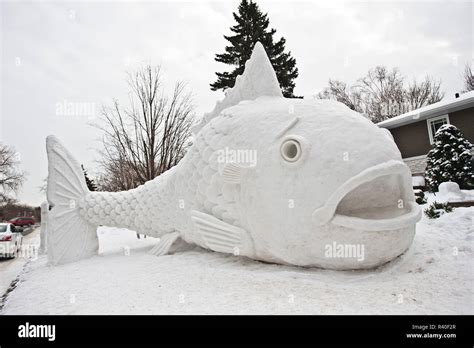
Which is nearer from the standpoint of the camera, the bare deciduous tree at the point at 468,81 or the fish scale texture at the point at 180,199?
the fish scale texture at the point at 180,199

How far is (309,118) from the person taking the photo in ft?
11.1

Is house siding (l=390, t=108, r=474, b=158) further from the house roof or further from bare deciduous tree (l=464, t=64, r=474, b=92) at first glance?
bare deciduous tree (l=464, t=64, r=474, b=92)

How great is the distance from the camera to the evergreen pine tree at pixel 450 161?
27.4ft

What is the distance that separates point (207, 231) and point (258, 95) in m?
2.19

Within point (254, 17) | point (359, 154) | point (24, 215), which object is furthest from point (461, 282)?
point (24, 215)

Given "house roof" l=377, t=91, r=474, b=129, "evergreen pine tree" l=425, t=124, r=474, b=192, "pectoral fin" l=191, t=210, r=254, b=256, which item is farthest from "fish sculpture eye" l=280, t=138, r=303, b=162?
"house roof" l=377, t=91, r=474, b=129

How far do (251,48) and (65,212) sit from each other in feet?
45.1

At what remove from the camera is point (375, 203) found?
122 inches

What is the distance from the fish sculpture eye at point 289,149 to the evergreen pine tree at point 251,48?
43.5 feet

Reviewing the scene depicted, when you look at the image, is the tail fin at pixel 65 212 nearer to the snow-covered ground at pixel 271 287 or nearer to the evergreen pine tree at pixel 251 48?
the snow-covered ground at pixel 271 287

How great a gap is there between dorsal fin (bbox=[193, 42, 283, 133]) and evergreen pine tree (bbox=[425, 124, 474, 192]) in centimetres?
684

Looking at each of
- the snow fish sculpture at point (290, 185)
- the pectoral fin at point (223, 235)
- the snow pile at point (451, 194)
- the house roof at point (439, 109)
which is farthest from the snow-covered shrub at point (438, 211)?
the house roof at point (439, 109)

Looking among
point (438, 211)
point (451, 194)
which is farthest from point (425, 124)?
point (438, 211)

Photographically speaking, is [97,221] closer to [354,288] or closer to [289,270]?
[289,270]
